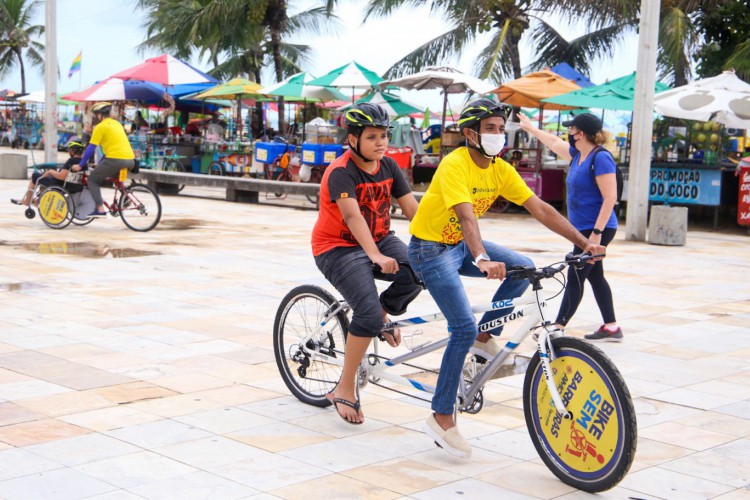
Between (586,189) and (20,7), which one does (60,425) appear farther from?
(20,7)

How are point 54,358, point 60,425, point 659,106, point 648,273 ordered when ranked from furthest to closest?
point 659,106, point 648,273, point 54,358, point 60,425

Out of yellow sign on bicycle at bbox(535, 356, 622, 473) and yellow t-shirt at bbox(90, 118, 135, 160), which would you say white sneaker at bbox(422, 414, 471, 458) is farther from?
yellow t-shirt at bbox(90, 118, 135, 160)

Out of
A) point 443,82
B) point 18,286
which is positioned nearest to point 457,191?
point 18,286

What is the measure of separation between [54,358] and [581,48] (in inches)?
993

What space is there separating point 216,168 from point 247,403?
66.4 feet

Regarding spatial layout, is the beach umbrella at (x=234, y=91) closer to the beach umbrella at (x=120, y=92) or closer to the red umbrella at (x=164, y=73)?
the red umbrella at (x=164, y=73)

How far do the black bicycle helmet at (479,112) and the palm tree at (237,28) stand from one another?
985 inches

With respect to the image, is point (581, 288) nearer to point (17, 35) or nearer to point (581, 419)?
point (581, 419)

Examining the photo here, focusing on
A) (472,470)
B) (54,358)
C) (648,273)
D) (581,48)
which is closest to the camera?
(472,470)

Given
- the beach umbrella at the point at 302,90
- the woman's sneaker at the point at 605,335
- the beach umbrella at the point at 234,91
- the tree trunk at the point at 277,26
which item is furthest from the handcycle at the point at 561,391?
the tree trunk at the point at 277,26

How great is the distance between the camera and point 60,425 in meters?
5.03

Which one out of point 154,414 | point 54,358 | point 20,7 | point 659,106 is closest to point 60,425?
point 154,414

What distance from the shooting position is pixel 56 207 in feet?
45.3

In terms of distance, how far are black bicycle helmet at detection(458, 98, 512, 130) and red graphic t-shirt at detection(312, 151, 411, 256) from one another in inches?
23.5
